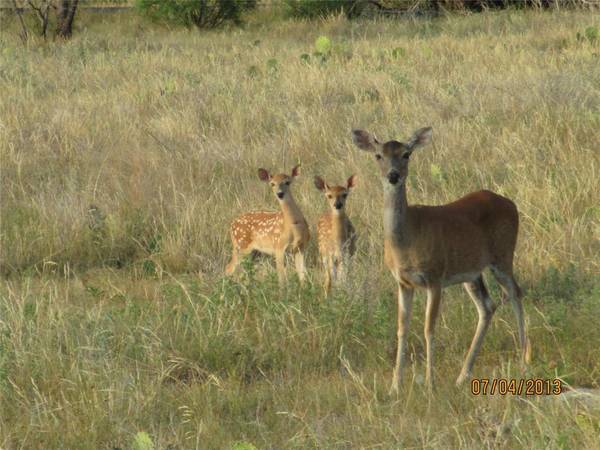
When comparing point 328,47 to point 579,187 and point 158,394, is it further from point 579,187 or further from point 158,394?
point 158,394

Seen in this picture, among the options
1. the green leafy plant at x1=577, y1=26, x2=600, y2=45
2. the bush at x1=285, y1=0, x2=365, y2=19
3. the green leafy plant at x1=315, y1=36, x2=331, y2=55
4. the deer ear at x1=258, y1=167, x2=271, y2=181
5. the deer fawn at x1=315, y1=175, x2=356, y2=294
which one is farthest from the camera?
the bush at x1=285, y1=0, x2=365, y2=19

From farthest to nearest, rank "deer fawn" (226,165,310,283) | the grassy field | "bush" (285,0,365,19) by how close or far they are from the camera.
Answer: "bush" (285,0,365,19), "deer fawn" (226,165,310,283), the grassy field

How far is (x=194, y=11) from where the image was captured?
24.9 m

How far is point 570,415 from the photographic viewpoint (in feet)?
15.7

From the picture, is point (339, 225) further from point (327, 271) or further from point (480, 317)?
point (480, 317)

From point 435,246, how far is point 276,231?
2772 mm

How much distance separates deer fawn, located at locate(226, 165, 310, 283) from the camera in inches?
314

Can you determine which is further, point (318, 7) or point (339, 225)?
point (318, 7)

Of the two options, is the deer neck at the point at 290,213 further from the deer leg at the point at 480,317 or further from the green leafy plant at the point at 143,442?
the green leafy plant at the point at 143,442

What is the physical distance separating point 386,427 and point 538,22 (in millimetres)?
15779

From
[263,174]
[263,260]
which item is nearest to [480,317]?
[263,174]

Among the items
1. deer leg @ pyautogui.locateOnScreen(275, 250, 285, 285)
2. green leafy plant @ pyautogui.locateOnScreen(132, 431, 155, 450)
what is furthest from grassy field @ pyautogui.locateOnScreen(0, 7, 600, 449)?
deer leg @ pyautogui.locateOnScreen(275, 250, 285, 285)

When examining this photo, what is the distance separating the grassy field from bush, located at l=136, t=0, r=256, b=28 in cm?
865

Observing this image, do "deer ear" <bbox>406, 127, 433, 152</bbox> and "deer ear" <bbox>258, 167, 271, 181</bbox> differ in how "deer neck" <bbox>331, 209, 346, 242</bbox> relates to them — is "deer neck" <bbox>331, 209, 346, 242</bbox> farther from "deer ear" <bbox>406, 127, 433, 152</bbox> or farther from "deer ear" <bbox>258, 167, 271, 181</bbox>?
"deer ear" <bbox>406, 127, 433, 152</bbox>
